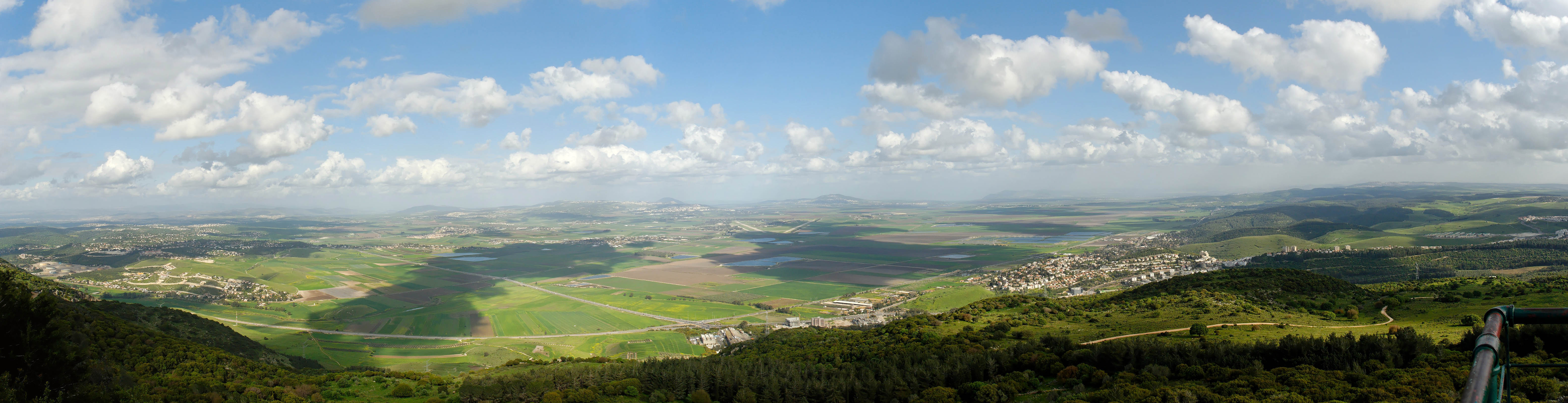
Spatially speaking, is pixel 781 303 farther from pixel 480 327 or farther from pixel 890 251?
pixel 890 251

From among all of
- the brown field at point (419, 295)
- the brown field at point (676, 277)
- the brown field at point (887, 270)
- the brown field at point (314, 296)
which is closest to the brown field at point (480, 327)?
the brown field at point (419, 295)

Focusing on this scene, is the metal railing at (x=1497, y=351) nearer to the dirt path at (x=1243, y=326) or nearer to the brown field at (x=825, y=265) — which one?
the dirt path at (x=1243, y=326)

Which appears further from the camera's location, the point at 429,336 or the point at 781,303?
the point at 781,303

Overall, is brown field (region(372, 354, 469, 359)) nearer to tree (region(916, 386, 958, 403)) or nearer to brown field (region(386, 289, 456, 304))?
brown field (region(386, 289, 456, 304))

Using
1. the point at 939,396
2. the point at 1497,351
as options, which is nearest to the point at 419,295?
the point at 939,396

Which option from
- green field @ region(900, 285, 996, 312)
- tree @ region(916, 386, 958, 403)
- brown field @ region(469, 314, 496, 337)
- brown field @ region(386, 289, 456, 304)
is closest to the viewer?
tree @ region(916, 386, 958, 403)

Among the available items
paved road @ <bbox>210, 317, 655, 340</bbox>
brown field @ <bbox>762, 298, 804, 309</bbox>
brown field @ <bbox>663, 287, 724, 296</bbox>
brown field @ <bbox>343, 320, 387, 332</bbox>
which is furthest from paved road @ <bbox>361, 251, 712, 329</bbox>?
brown field @ <bbox>343, 320, 387, 332</bbox>
